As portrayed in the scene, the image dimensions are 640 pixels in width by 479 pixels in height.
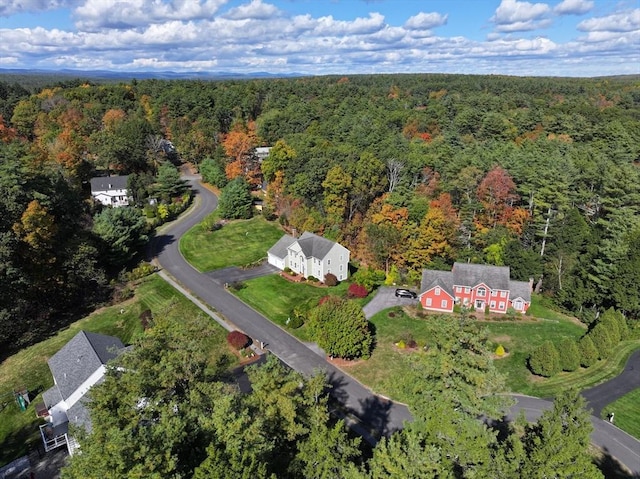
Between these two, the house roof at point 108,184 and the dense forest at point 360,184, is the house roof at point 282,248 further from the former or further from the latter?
the house roof at point 108,184

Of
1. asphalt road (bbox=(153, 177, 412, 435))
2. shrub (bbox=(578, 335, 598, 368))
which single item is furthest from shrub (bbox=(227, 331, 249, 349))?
shrub (bbox=(578, 335, 598, 368))

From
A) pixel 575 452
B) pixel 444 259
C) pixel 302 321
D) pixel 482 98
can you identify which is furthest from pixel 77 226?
pixel 482 98

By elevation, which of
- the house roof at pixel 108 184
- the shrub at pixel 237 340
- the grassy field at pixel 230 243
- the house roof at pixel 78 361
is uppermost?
the house roof at pixel 78 361

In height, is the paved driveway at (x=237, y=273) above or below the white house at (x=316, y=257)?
below

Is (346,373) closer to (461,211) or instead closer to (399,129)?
(461,211)

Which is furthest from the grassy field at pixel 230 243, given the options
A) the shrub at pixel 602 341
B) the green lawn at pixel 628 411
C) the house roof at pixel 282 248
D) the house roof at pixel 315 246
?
the green lawn at pixel 628 411

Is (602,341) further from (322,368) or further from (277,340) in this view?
(277,340)

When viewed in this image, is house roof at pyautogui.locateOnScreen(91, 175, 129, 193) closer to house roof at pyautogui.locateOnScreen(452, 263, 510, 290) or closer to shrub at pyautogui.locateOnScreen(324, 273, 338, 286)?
shrub at pyautogui.locateOnScreen(324, 273, 338, 286)
